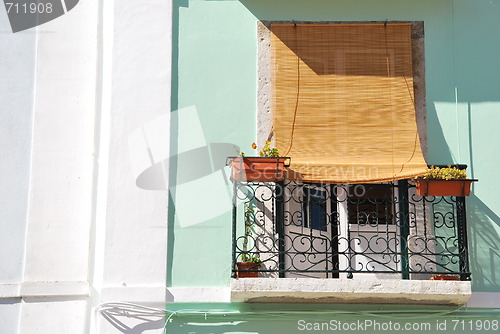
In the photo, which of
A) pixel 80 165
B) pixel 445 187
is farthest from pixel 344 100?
pixel 80 165

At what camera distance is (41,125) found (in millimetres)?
7996

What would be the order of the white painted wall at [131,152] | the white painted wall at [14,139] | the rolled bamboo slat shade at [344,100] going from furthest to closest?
the rolled bamboo slat shade at [344,100] → the white painted wall at [14,139] → the white painted wall at [131,152]

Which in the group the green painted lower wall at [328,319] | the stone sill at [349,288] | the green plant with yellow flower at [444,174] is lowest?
the green painted lower wall at [328,319]

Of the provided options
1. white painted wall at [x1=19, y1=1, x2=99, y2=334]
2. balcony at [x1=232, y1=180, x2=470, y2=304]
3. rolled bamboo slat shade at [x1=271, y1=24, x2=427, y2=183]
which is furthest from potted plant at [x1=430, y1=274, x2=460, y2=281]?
white painted wall at [x1=19, y1=1, x2=99, y2=334]

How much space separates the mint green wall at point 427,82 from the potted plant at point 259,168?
0.54 meters

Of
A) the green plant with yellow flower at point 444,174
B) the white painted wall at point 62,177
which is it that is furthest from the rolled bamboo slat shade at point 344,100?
the white painted wall at point 62,177

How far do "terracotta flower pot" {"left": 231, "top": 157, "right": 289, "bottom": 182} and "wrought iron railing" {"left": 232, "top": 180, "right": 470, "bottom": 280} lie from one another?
134 mm

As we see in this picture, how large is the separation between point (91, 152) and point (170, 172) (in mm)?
821

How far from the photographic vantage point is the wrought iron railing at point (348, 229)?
7688 millimetres

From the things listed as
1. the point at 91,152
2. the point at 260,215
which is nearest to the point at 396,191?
the point at 260,215

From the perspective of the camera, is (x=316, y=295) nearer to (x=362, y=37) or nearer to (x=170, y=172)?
(x=170, y=172)

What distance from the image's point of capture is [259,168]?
7.55 meters

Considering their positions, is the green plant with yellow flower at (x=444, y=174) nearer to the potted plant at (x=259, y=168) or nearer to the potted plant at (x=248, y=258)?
the potted plant at (x=259, y=168)

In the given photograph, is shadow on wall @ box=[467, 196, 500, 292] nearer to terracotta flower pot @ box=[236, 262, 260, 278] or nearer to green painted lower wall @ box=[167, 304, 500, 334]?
green painted lower wall @ box=[167, 304, 500, 334]
